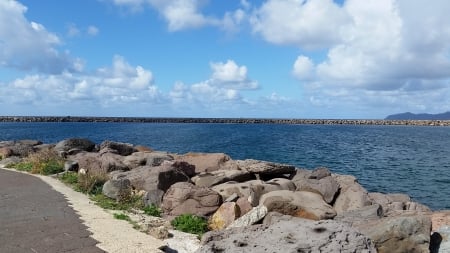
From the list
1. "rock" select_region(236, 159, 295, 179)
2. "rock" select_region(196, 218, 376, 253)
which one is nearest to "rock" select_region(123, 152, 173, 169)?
"rock" select_region(236, 159, 295, 179)

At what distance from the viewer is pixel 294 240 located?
7816 mm

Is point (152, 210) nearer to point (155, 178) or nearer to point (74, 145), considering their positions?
point (155, 178)

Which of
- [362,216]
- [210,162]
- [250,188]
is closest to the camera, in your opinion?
[362,216]

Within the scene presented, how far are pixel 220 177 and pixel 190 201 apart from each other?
430 cm

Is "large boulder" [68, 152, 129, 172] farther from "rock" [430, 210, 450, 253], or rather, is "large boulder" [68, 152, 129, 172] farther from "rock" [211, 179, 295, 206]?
"rock" [430, 210, 450, 253]

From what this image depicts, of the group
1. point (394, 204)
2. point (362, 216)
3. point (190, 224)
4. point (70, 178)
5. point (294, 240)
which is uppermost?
point (294, 240)

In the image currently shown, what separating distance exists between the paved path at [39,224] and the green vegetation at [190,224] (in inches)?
93.6

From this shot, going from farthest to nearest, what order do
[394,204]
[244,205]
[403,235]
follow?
[394,204], [244,205], [403,235]

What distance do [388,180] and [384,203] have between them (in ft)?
46.1

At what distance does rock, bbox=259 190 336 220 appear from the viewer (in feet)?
41.2

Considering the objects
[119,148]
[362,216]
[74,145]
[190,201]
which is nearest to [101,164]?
[119,148]

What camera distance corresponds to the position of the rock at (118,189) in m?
14.7

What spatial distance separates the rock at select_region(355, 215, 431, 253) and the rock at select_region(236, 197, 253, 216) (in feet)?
14.4

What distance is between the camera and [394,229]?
9000 mm
